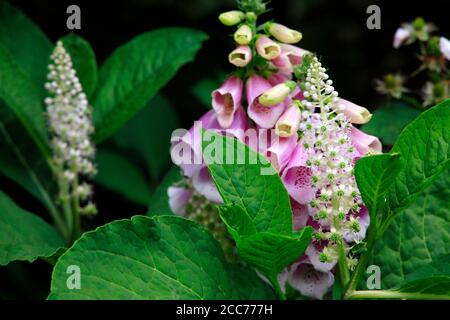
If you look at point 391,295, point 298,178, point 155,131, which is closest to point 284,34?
point 298,178

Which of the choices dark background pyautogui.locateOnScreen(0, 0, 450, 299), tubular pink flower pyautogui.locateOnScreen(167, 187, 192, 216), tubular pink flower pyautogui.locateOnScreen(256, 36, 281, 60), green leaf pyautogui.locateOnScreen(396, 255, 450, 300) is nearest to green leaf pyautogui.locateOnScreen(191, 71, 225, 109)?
dark background pyautogui.locateOnScreen(0, 0, 450, 299)

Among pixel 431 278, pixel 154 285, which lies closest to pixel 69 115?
pixel 154 285

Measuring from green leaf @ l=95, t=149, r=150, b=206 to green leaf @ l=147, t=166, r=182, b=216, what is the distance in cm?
26

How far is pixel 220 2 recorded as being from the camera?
216 centimetres

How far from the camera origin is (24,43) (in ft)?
5.72

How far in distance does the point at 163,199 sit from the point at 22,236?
326 mm

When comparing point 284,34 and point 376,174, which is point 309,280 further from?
point 284,34

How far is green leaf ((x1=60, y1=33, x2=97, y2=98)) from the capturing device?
5.41ft

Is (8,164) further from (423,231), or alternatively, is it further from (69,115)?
(423,231)

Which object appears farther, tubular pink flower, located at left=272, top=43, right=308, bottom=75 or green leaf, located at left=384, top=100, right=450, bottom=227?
tubular pink flower, located at left=272, top=43, right=308, bottom=75

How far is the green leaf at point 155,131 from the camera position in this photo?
2047 millimetres

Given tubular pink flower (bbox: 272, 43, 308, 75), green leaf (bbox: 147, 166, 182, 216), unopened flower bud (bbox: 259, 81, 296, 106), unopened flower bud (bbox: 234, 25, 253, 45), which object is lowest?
green leaf (bbox: 147, 166, 182, 216)

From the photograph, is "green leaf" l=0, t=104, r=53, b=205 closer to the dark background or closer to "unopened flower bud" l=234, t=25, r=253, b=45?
the dark background

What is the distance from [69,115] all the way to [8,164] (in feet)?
0.95
